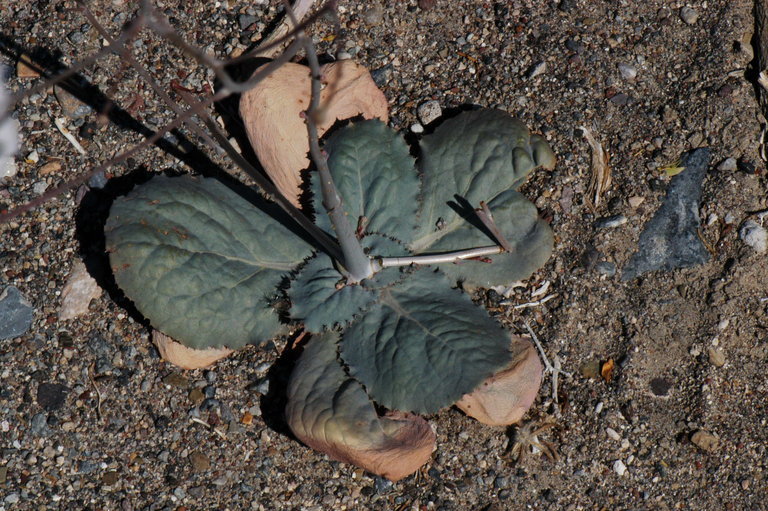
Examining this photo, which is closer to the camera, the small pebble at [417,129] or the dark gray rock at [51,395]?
the dark gray rock at [51,395]

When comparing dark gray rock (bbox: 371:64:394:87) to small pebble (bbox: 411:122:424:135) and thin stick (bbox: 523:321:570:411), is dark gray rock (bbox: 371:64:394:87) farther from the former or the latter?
thin stick (bbox: 523:321:570:411)

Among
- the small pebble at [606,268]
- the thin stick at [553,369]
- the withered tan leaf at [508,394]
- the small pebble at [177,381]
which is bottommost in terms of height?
the thin stick at [553,369]

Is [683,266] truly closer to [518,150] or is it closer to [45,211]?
[518,150]

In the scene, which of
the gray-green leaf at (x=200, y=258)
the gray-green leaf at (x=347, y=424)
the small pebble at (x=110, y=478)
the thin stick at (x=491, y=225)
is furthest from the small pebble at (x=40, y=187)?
the thin stick at (x=491, y=225)

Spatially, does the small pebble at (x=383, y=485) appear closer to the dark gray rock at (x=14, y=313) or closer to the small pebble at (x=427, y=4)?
the dark gray rock at (x=14, y=313)

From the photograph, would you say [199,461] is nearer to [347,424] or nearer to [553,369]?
[347,424]

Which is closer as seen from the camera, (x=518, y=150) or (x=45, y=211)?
(x=518, y=150)

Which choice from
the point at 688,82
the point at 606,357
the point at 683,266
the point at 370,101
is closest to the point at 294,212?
the point at 370,101
